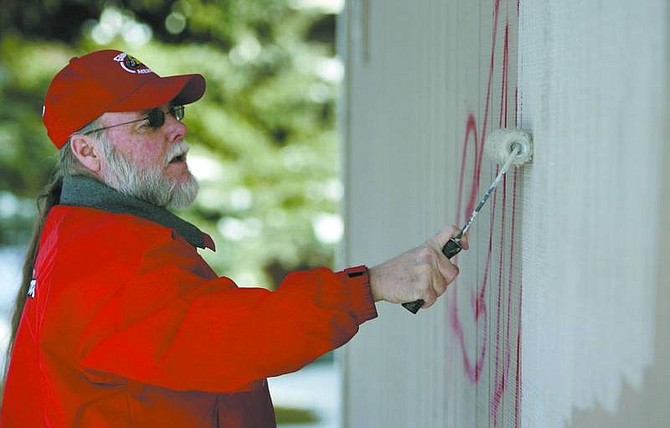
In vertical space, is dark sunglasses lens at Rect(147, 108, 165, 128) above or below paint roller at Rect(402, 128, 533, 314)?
above

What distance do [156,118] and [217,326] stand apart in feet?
2.34

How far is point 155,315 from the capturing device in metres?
2.00

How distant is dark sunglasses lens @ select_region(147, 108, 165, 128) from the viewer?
8.21 ft

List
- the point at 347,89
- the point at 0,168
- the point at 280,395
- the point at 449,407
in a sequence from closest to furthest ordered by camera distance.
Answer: the point at 449,407 → the point at 347,89 → the point at 280,395 → the point at 0,168

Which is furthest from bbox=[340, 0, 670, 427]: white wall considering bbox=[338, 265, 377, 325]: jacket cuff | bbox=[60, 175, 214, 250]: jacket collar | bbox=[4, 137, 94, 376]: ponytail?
bbox=[4, 137, 94, 376]: ponytail

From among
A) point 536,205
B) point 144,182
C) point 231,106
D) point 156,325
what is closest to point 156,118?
point 144,182

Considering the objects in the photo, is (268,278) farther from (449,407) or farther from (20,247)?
(449,407)

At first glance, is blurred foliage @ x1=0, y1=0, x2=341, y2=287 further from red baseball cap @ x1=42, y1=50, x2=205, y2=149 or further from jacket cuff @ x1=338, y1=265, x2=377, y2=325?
jacket cuff @ x1=338, y1=265, x2=377, y2=325

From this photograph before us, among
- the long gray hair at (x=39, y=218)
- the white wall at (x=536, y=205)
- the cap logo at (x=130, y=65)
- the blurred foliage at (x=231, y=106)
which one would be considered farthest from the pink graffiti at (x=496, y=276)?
the blurred foliage at (x=231, y=106)

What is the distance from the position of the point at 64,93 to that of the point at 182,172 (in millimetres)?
332

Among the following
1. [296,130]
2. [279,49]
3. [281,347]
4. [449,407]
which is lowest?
[449,407]

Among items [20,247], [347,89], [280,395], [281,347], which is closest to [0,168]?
[20,247]

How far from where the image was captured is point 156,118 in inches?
98.7

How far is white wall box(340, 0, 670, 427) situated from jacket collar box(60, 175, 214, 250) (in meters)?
0.60
